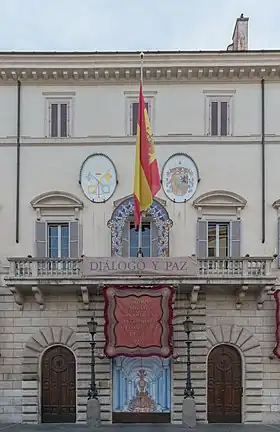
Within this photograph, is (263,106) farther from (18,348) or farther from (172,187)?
(18,348)

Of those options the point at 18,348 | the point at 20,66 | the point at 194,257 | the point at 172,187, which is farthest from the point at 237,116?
the point at 18,348

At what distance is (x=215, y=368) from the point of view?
1152 inches

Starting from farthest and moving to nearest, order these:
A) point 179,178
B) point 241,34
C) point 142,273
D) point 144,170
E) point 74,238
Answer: point 241,34, point 179,178, point 74,238, point 142,273, point 144,170

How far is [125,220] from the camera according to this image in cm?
2955

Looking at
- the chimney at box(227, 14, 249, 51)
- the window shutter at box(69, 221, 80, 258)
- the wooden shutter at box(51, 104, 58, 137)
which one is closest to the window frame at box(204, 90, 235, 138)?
the chimney at box(227, 14, 249, 51)

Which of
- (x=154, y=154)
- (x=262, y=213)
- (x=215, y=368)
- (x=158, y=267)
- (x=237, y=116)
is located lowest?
(x=215, y=368)

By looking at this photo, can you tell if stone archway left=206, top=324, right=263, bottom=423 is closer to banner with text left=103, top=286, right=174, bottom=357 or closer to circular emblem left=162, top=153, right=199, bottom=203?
banner with text left=103, top=286, right=174, bottom=357

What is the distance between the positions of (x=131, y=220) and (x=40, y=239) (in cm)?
360

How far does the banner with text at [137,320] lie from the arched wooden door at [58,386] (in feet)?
6.12

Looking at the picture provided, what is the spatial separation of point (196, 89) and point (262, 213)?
5.53m

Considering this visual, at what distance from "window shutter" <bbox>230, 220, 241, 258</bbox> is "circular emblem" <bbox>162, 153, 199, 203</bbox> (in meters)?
2.04

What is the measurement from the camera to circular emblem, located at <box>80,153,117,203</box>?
1168 inches

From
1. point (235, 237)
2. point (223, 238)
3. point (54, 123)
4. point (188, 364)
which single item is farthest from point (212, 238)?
point (54, 123)

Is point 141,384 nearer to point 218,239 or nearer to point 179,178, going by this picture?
point 218,239
